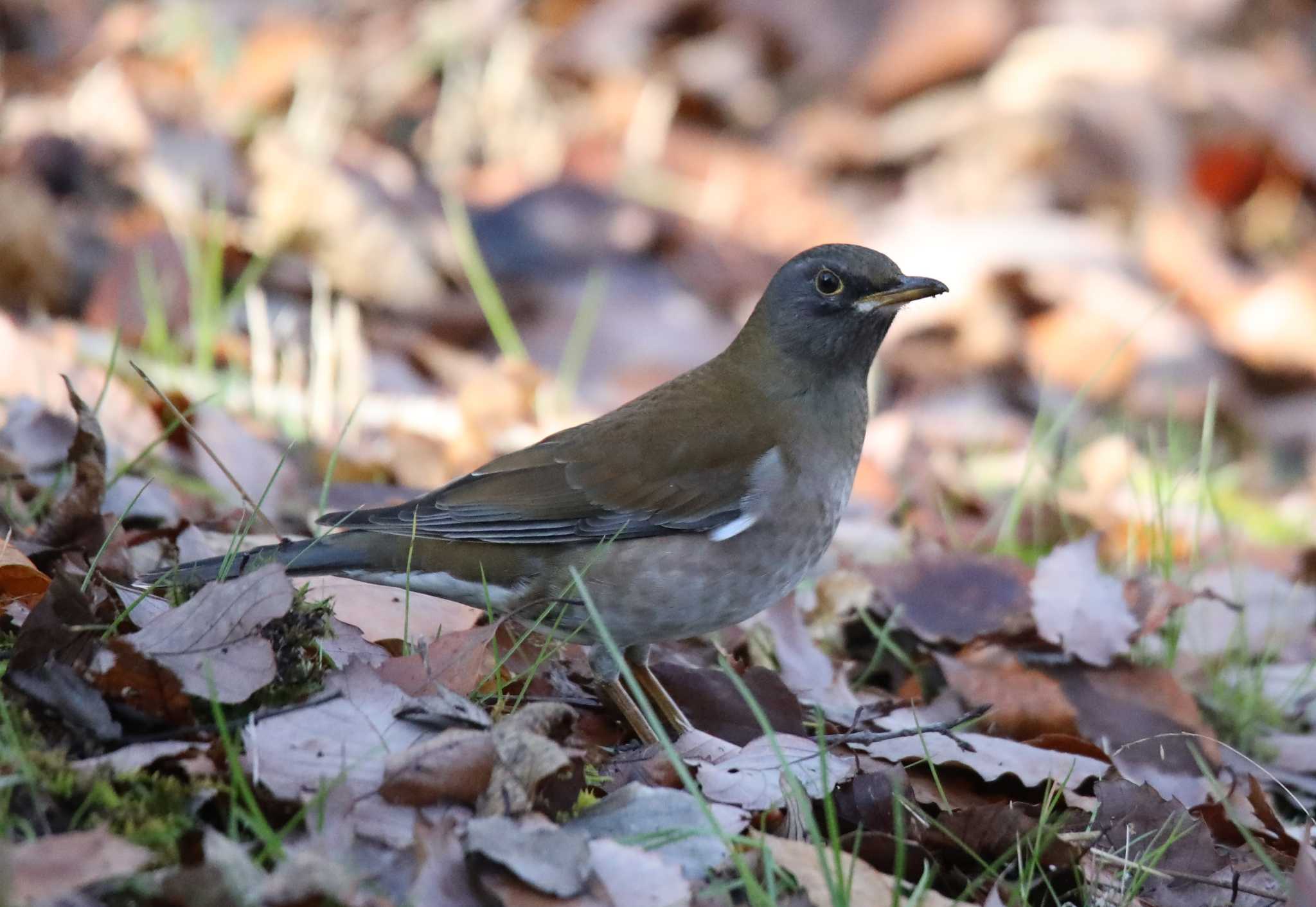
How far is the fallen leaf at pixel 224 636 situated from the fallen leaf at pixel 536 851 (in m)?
0.56

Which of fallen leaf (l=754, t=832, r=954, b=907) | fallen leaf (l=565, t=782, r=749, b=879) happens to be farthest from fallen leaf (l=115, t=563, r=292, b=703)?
fallen leaf (l=754, t=832, r=954, b=907)

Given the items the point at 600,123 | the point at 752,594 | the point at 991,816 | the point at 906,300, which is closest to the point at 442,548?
the point at 752,594

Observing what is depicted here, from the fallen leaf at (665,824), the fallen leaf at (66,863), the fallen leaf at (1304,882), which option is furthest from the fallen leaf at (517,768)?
the fallen leaf at (1304,882)

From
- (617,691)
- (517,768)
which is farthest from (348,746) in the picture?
(617,691)

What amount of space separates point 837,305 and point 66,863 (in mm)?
2894

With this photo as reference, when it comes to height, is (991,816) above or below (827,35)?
below

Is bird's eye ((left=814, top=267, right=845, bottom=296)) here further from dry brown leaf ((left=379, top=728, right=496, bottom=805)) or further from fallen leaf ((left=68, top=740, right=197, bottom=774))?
fallen leaf ((left=68, top=740, right=197, bottom=774))

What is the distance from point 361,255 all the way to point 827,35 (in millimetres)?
5215

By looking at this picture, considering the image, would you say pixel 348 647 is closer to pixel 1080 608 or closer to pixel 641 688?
pixel 641 688

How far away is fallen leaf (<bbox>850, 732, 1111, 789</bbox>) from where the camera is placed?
3.37 m

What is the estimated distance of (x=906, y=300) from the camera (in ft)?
14.5

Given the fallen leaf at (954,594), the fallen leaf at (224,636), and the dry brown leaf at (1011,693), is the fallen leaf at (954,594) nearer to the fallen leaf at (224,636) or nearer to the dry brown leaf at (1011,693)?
the dry brown leaf at (1011,693)

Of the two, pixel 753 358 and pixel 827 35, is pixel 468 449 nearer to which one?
pixel 753 358

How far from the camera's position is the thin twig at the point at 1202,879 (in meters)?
3.02
